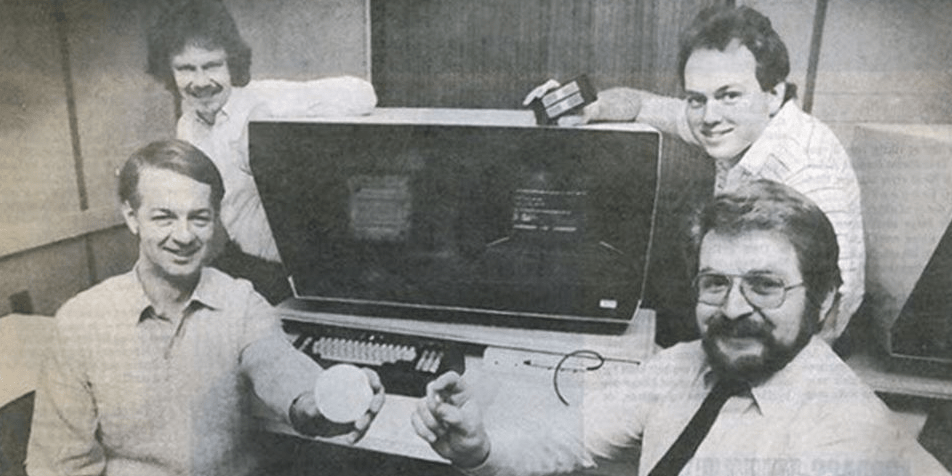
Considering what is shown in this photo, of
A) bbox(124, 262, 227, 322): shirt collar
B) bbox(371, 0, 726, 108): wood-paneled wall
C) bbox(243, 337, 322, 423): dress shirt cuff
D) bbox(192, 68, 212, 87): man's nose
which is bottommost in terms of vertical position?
bbox(243, 337, 322, 423): dress shirt cuff

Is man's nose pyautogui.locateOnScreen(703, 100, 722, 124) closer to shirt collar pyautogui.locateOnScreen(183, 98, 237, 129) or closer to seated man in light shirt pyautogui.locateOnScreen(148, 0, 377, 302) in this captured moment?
seated man in light shirt pyautogui.locateOnScreen(148, 0, 377, 302)

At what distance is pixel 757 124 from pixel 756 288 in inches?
7.9

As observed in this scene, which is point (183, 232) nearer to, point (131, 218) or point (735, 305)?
point (131, 218)

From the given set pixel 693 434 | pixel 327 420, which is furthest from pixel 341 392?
→ pixel 693 434

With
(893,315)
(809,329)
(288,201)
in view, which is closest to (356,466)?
(288,201)

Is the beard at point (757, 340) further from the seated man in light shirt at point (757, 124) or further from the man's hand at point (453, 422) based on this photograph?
the man's hand at point (453, 422)

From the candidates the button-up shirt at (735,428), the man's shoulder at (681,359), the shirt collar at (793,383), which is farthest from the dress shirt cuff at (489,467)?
the shirt collar at (793,383)

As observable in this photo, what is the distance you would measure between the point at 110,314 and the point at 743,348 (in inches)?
36.5

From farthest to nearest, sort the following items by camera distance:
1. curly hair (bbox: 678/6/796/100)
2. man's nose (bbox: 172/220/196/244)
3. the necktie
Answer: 1. man's nose (bbox: 172/220/196/244)
2. the necktie
3. curly hair (bbox: 678/6/796/100)

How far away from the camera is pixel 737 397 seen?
0.96 meters

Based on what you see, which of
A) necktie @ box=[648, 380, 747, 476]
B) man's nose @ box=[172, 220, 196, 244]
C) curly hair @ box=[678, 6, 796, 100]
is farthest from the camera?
man's nose @ box=[172, 220, 196, 244]

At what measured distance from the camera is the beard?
92 cm

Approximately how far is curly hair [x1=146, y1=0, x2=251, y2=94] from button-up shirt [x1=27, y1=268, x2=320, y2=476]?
312 mm

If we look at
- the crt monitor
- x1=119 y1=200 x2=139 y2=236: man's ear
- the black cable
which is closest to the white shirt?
the crt monitor
